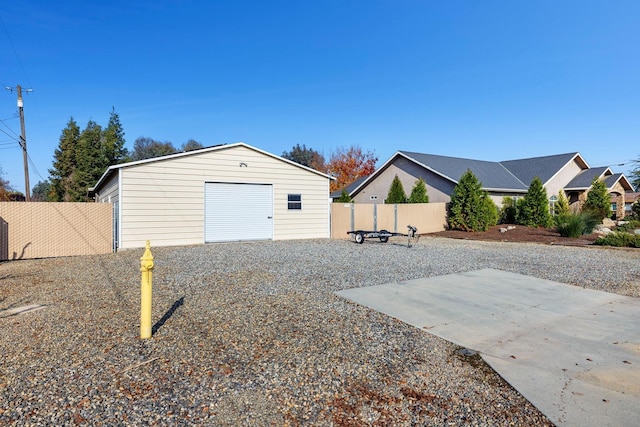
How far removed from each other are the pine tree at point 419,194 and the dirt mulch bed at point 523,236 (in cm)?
319

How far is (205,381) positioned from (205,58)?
17341 millimetres

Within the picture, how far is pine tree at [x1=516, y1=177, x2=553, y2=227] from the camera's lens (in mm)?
19141

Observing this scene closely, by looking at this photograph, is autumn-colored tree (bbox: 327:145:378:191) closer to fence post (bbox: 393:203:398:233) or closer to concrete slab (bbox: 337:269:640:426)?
fence post (bbox: 393:203:398:233)

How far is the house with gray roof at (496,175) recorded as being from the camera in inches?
874

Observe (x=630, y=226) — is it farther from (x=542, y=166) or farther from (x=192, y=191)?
(x=192, y=191)

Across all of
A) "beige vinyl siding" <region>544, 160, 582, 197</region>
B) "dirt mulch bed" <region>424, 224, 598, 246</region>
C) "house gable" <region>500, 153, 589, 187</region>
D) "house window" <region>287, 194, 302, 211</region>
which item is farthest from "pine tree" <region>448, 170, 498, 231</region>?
"house window" <region>287, 194, 302, 211</region>

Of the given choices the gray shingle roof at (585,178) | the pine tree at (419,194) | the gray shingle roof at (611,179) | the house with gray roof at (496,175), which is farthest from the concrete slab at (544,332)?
the gray shingle roof at (611,179)

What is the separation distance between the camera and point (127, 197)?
11516 millimetres

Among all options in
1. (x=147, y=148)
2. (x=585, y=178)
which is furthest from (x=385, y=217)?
(x=147, y=148)

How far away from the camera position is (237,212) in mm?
13680

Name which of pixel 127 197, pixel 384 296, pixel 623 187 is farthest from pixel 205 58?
pixel 623 187

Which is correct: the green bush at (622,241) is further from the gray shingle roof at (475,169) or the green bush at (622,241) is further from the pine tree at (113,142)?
the pine tree at (113,142)

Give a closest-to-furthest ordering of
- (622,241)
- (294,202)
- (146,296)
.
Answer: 1. (146,296)
2. (622,241)
3. (294,202)

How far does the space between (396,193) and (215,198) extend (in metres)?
13.7
